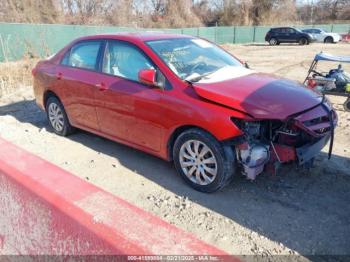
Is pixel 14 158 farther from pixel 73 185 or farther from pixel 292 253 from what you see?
pixel 292 253

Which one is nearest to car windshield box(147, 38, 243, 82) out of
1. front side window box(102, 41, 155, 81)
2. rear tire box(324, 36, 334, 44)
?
front side window box(102, 41, 155, 81)

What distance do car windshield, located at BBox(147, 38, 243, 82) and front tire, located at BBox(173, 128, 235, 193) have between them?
0.73 meters

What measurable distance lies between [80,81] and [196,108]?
2214 millimetres

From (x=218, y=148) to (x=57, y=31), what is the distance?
17.7m

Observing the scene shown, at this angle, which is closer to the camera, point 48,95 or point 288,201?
point 288,201

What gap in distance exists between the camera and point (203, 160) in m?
3.73

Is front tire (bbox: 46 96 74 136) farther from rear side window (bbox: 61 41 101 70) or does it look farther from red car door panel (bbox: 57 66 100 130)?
rear side window (bbox: 61 41 101 70)

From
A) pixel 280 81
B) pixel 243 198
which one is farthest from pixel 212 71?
pixel 243 198

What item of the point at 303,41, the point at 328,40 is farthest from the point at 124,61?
the point at 328,40

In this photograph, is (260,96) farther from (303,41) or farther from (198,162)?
(303,41)

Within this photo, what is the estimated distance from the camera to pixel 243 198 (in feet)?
12.3

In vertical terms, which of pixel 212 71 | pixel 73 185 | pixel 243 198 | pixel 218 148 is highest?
pixel 212 71

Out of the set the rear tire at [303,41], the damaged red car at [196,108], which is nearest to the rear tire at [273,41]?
the rear tire at [303,41]

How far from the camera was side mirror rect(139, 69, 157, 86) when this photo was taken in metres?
3.96
